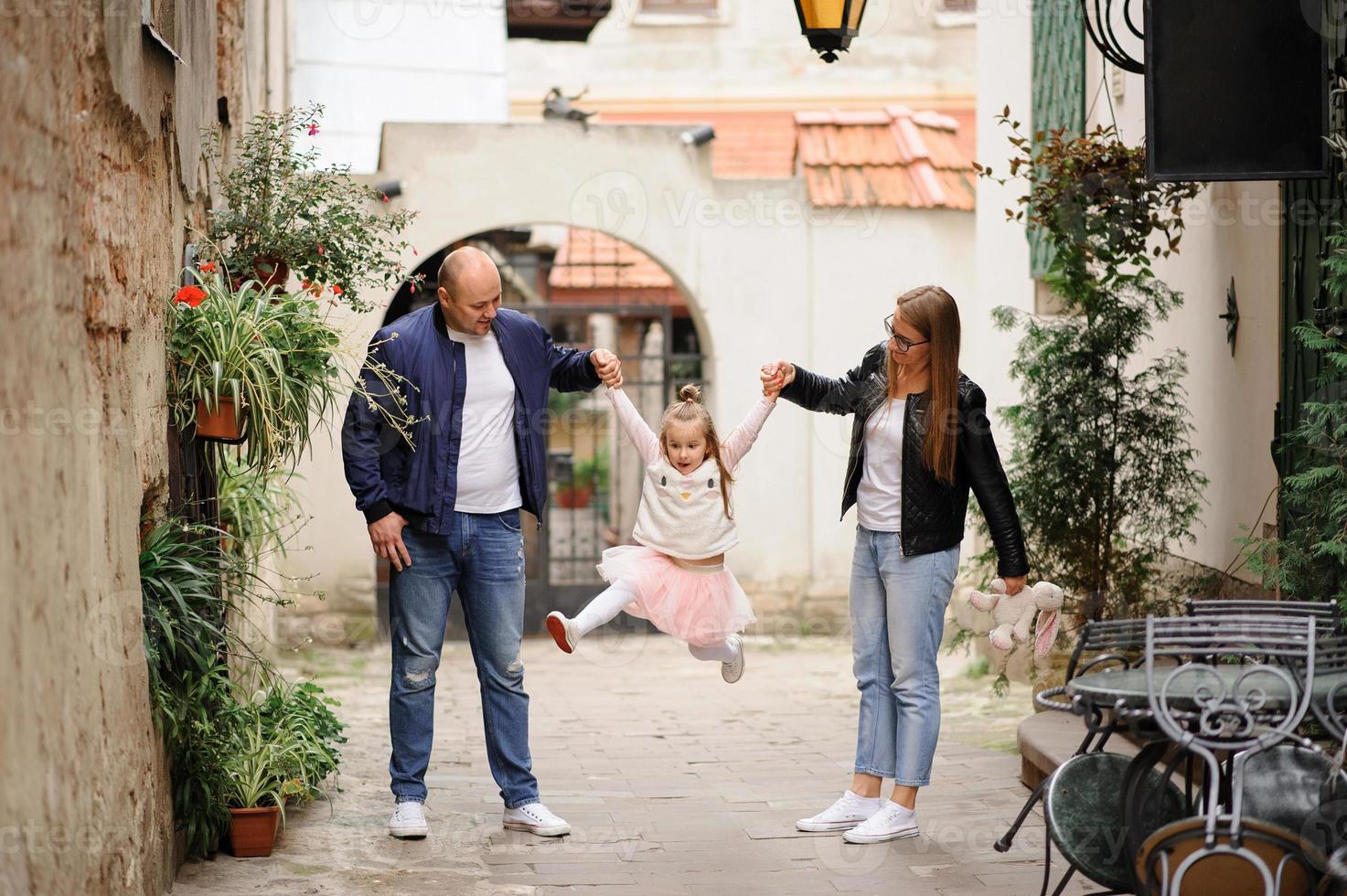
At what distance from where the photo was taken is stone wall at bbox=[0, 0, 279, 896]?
11.9 ft

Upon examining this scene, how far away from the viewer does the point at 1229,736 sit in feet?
12.0

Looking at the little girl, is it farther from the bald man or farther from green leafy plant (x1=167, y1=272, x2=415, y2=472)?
green leafy plant (x1=167, y1=272, x2=415, y2=472)

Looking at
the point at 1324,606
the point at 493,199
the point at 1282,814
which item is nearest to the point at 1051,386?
the point at 1324,606

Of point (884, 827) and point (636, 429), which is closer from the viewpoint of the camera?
point (884, 827)

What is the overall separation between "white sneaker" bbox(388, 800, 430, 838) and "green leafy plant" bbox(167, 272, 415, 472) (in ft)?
4.40

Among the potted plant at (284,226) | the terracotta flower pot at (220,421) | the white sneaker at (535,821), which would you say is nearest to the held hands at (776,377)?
the potted plant at (284,226)

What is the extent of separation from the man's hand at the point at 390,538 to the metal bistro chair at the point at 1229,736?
104 inches

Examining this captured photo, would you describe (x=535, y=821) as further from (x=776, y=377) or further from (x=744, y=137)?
(x=744, y=137)

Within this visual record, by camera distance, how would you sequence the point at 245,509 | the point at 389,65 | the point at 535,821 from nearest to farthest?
the point at 535,821 < the point at 245,509 < the point at 389,65

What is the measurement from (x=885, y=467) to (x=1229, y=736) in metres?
2.04

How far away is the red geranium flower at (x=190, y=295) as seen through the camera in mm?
5055

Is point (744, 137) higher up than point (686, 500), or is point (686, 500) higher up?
point (744, 137)

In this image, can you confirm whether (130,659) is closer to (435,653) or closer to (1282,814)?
(435,653)

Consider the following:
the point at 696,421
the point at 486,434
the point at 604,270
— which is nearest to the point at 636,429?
the point at 696,421
